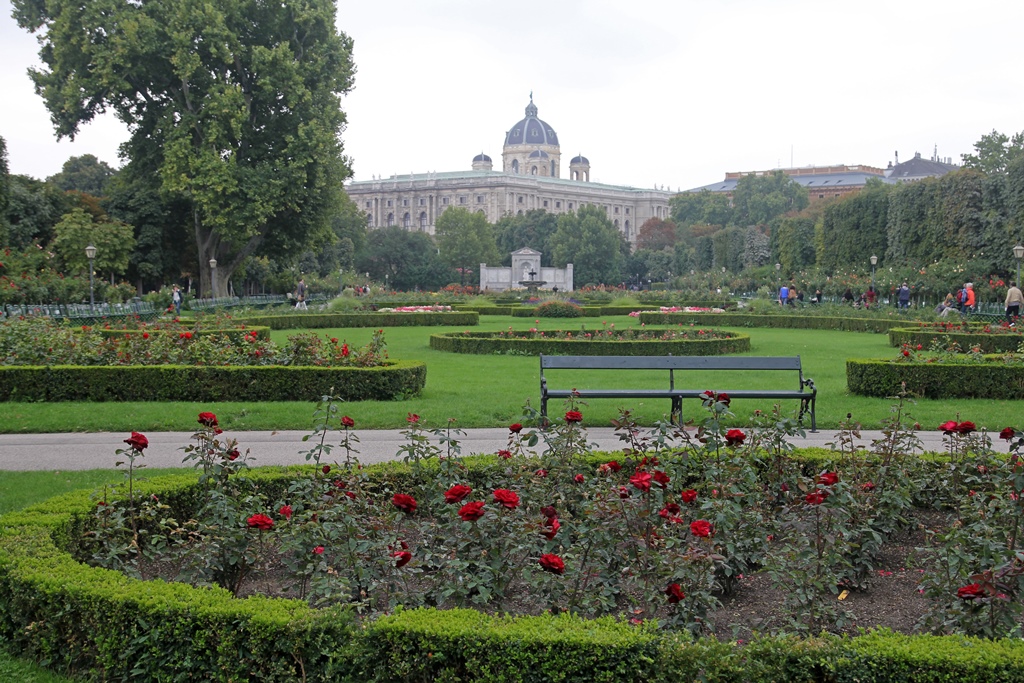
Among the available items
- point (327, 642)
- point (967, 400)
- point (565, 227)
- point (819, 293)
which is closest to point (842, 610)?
point (327, 642)

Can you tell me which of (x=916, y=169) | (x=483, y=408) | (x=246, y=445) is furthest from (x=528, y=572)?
(x=916, y=169)

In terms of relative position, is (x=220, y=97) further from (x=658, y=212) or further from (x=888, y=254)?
(x=658, y=212)

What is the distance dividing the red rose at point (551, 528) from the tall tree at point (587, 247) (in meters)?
64.8

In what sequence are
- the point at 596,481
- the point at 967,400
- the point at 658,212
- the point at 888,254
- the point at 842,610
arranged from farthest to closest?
the point at 658,212 → the point at 888,254 → the point at 967,400 → the point at 596,481 → the point at 842,610

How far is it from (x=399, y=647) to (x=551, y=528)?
70cm

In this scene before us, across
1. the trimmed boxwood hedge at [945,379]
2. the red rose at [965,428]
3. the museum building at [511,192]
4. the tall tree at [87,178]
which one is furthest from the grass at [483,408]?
the museum building at [511,192]

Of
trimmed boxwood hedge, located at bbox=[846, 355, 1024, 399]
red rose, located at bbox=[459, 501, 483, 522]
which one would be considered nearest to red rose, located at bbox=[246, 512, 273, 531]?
red rose, located at bbox=[459, 501, 483, 522]

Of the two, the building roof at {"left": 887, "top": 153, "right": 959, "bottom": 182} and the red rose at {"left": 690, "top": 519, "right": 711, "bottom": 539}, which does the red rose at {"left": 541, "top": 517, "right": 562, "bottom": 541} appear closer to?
the red rose at {"left": 690, "top": 519, "right": 711, "bottom": 539}

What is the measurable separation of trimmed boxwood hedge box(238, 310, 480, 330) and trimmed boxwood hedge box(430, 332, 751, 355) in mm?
8336

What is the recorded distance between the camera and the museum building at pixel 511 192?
110m

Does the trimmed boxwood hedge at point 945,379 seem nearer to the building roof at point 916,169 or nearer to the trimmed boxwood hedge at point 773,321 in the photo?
the trimmed boxwood hedge at point 773,321

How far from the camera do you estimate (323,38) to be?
2945 centimetres

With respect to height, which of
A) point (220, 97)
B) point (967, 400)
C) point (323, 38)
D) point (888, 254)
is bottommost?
point (967, 400)

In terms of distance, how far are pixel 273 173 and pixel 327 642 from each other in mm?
26492
